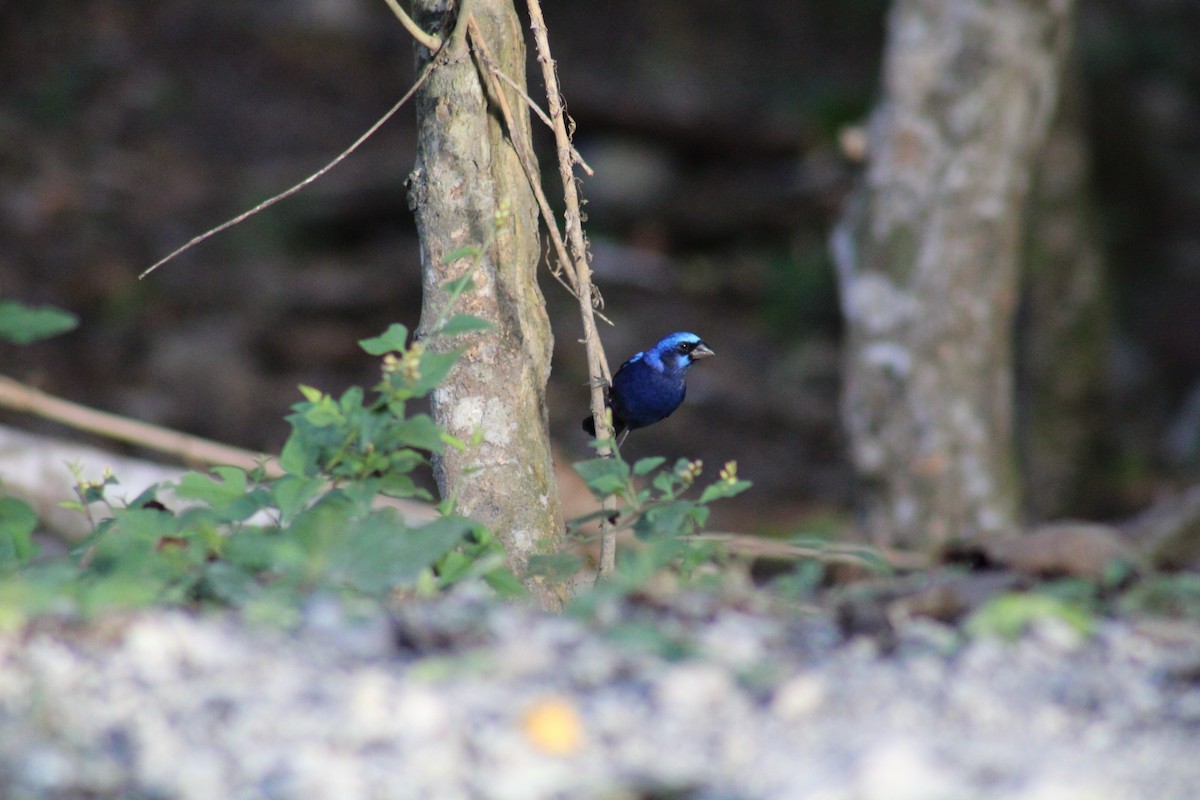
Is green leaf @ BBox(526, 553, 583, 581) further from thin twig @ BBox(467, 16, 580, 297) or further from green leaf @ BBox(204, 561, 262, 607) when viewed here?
thin twig @ BBox(467, 16, 580, 297)

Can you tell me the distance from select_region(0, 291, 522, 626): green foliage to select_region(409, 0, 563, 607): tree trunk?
20 centimetres

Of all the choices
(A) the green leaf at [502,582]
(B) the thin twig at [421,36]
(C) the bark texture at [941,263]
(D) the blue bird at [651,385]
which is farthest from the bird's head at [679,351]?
(A) the green leaf at [502,582]

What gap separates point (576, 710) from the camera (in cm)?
166

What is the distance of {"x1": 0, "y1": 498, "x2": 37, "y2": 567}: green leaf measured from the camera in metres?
2.32

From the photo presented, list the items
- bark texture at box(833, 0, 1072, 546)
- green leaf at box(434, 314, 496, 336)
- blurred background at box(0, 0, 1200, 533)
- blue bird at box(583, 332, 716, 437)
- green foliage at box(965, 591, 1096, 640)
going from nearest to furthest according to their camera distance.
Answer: green foliage at box(965, 591, 1096, 640), green leaf at box(434, 314, 496, 336), blue bird at box(583, 332, 716, 437), bark texture at box(833, 0, 1072, 546), blurred background at box(0, 0, 1200, 533)

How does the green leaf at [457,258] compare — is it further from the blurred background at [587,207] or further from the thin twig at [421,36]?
the blurred background at [587,207]

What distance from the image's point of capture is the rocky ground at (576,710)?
1501 mm

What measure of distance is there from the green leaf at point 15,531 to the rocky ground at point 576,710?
24.0 inches

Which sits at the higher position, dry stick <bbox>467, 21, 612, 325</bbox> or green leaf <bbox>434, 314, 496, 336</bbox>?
dry stick <bbox>467, 21, 612, 325</bbox>

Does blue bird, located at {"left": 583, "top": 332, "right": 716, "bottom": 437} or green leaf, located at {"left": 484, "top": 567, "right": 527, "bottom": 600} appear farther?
blue bird, located at {"left": 583, "top": 332, "right": 716, "bottom": 437}

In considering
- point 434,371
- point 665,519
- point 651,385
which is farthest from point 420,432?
point 651,385

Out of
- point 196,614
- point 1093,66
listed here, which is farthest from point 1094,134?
point 196,614

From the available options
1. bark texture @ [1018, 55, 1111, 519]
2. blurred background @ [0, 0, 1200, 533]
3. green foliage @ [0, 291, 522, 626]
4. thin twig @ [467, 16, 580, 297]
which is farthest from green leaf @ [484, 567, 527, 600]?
bark texture @ [1018, 55, 1111, 519]

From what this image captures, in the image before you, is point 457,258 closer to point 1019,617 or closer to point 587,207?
point 1019,617
